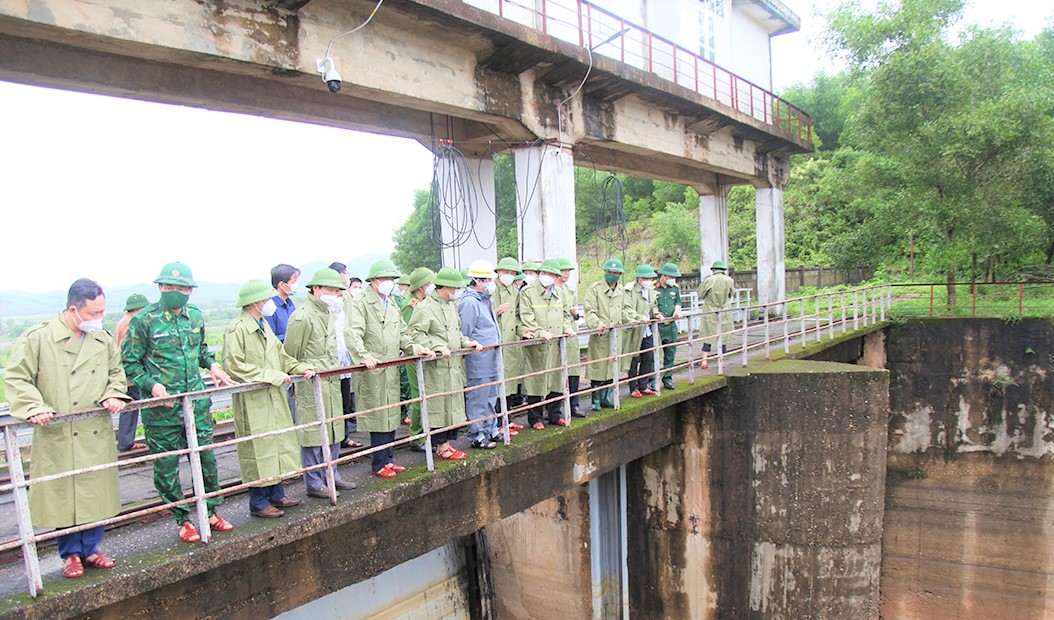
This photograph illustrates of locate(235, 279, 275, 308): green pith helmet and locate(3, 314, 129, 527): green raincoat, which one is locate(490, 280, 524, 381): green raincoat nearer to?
locate(235, 279, 275, 308): green pith helmet

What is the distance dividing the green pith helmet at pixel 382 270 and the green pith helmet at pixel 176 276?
5.14 feet

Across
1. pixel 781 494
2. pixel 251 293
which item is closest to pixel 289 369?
pixel 251 293

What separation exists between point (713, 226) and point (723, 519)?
11.9 m

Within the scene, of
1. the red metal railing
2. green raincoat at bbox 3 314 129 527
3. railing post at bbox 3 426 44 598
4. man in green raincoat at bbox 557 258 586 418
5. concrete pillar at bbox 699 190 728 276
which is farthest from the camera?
concrete pillar at bbox 699 190 728 276

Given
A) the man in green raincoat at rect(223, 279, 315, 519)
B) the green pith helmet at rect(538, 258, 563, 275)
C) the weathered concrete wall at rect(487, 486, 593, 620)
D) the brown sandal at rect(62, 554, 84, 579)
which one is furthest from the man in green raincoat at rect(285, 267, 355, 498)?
the weathered concrete wall at rect(487, 486, 593, 620)

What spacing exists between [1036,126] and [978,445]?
247 inches

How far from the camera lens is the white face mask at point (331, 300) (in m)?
4.72

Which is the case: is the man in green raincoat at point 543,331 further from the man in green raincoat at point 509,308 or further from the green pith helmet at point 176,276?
the green pith helmet at point 176,276

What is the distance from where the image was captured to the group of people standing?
3.36m

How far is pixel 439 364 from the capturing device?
520 centimetres

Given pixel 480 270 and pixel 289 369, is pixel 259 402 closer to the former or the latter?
pixel 289 369

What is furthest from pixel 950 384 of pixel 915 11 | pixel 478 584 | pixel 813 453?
pixel 478 584

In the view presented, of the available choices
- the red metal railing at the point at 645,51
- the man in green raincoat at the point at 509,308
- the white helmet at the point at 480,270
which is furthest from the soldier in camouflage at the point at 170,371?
the red metal railing at the point at 645,51

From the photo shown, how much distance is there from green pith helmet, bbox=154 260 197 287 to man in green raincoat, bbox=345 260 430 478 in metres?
1.18
